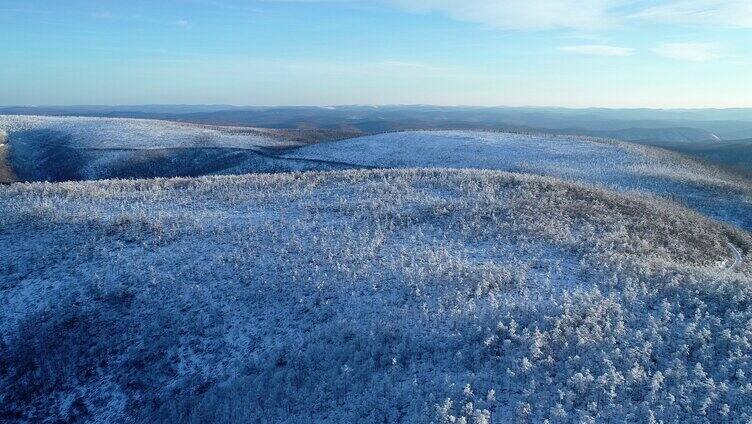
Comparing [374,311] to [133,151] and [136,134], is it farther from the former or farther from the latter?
[136,134]

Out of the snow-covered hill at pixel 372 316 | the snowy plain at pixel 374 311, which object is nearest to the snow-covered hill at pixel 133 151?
the snowy plain at pixel 374 311

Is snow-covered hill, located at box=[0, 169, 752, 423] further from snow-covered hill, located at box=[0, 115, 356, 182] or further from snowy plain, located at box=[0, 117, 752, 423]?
snow-covered hill, located at box=[0, 115, 356, 182]

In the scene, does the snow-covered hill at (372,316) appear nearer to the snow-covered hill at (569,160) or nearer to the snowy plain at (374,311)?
the snowy plain at (374,311)

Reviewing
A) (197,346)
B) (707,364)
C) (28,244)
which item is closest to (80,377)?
(197,346)

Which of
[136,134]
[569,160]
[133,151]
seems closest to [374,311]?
[569,160]

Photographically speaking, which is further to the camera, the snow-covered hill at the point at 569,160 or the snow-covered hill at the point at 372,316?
the snow-covered hill at the point at 569,160

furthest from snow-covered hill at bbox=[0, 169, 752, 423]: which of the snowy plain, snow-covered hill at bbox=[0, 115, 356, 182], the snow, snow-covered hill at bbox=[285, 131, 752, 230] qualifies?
the snow
